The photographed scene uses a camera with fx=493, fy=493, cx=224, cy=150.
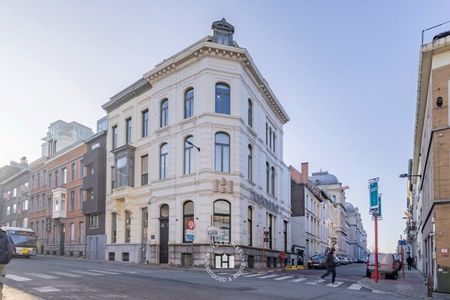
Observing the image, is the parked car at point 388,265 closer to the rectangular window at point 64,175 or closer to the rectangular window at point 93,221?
the rectangular window at point 93,221

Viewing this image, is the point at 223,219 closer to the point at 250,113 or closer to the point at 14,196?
the point at 250,113

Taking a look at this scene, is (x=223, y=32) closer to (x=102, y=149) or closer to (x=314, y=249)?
(x=102, y=149)

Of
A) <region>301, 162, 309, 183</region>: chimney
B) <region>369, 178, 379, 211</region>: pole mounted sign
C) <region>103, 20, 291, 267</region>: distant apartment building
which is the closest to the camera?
→ <region>369, 178, 379, 211</region>: pole mounted sign

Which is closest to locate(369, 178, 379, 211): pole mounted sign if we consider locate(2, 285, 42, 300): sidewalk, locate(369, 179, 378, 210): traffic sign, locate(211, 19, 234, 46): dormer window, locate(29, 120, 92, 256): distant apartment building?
locate(369, 179, 378, 210): traffic sign

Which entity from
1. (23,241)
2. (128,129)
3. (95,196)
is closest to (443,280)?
(128,129)

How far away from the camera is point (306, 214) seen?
5891 centimetres

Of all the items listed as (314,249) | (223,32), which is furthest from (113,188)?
(314,249)

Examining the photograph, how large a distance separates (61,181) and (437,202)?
40916 millimetres

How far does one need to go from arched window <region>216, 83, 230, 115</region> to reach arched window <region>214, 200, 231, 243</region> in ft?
19.8

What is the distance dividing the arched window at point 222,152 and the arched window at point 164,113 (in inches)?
195

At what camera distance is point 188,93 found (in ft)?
110

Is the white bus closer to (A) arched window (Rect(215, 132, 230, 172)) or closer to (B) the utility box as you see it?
(A) arched window (Rect(215, 132, 230, 172))

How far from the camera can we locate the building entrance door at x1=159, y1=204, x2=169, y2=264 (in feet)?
109

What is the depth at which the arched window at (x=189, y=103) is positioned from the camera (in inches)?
1308
